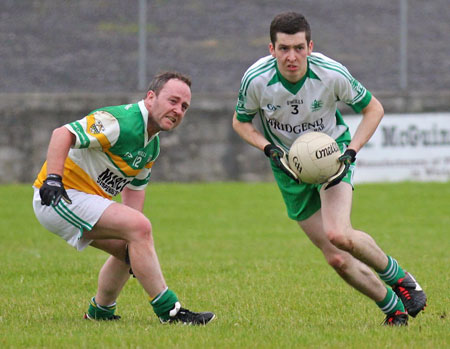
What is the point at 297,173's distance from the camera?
20.9 feet

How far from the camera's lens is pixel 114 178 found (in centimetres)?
648

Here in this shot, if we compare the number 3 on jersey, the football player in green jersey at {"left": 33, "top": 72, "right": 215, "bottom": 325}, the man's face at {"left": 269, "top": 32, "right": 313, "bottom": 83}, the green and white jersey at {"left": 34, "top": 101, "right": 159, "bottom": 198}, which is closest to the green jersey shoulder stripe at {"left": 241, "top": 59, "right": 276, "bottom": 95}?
the man's face at {"left": 269, "top": 32, "right": 313, "bottom": 83}

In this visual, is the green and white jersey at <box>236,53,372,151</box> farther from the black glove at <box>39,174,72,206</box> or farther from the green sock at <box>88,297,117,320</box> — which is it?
the green sock at <box>88,297,117,320</box>

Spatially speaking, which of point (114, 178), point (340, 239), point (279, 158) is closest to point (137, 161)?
A: point (114, 178)

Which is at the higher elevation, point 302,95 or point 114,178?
point 302,95

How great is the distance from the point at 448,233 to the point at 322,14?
8.78m

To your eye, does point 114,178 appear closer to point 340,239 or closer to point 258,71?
point 258,71

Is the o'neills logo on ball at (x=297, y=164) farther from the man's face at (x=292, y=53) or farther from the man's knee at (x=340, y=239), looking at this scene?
the man's face at (x=292, y=53)

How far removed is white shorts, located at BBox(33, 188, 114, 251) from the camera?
6.16m

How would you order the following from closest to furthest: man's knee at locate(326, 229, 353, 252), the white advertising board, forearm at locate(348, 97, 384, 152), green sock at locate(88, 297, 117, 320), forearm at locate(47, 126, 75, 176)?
forearm at locate(47, 126, 75, 176) < man's knee at locate(326, 229, 353, 252) < forearm at locate(348, 97, 384, 152) < green sock at locate(88, 297, 117, 320) < the white advertising board

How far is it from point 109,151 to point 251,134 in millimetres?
1183

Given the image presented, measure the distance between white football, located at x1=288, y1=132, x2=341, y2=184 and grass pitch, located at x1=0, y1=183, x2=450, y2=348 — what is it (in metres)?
1.12

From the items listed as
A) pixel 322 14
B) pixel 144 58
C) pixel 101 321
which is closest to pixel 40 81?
pixel 144 58

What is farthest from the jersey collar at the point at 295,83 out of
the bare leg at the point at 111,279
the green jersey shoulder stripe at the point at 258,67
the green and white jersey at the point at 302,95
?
the bare leg at the point at 111,279
